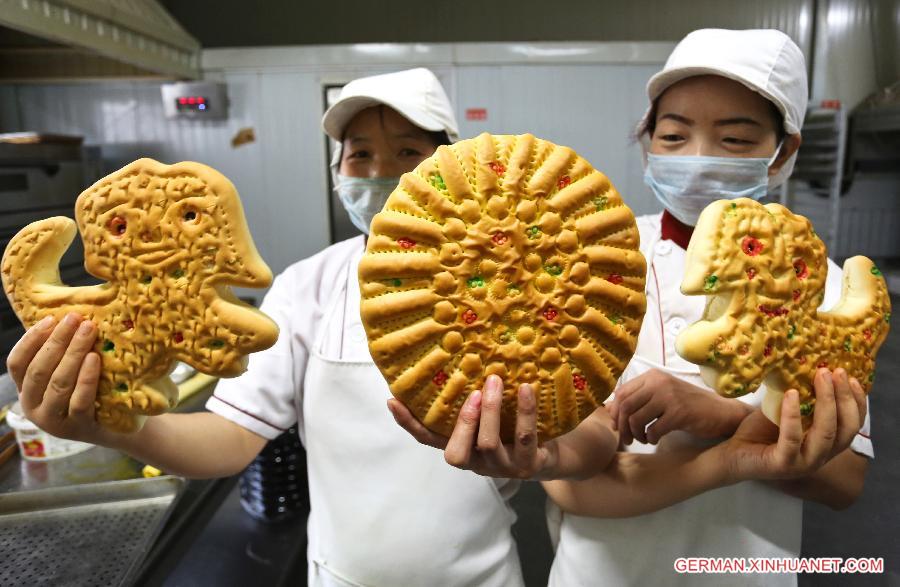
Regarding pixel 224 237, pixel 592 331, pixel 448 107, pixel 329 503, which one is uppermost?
pixel 448 107

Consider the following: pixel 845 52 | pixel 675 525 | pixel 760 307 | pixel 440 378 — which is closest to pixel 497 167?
pixel 440 378

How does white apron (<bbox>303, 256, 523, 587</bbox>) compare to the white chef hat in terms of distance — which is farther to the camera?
white apron (<bbox>303, 256, 523, 587</bbox>)

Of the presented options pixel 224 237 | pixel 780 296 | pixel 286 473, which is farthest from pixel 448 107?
pixel 286 473

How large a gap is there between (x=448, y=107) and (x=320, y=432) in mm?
849

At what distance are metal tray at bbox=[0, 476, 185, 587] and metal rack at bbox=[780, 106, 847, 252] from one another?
465 centimetres

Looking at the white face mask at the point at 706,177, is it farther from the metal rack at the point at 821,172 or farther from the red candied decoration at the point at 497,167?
the metal rack at the point at 821,172

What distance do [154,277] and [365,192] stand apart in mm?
530

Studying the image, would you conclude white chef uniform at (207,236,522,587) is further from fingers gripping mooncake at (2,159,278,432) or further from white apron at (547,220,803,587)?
fingers gripping mooncake at (2,159,278,432)

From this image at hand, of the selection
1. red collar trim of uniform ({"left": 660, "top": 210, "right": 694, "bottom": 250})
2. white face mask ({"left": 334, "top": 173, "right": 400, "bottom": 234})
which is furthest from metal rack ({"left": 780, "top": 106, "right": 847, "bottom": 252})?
white face mask ({"left": 334, "top": 173, "right": 400, "bottom": 234})

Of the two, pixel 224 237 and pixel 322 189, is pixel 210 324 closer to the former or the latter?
pixel 224 237

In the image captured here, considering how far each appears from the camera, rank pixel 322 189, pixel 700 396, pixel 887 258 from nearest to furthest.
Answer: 1. pixel 700 396
2. pixel 322 189
3. pixel 887 258

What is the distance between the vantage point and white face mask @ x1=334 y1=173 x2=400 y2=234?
124 centimetres

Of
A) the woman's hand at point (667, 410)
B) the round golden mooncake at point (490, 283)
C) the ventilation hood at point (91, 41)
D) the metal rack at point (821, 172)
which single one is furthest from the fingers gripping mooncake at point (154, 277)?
the metal rack at point (821, 172)

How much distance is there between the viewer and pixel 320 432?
4.39 feet
